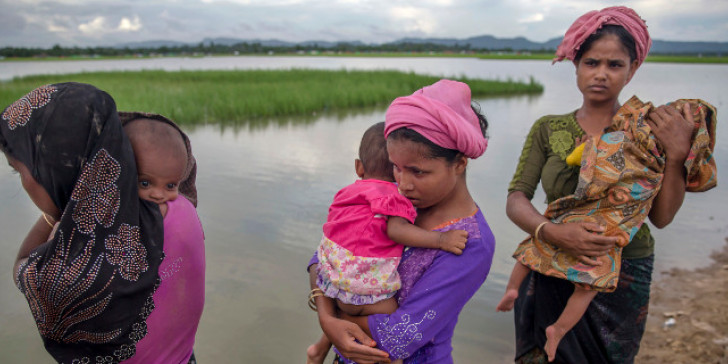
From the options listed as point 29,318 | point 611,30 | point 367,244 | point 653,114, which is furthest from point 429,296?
point 29,318

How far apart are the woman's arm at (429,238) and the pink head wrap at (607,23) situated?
956 mm

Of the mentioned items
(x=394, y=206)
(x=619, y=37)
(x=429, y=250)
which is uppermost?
(x=619, y=37)

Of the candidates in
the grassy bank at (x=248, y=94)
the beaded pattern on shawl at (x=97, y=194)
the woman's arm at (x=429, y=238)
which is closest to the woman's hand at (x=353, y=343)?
the woman's arm at (x=429, y=238)

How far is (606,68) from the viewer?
1.67 m

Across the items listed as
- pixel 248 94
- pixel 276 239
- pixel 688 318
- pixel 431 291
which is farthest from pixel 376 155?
pixel 248 94

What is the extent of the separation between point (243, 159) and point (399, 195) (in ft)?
19.9

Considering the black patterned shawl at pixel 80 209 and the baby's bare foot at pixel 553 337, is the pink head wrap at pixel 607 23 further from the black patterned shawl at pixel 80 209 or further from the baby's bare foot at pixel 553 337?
the black patterned shawl at pixel 80 209

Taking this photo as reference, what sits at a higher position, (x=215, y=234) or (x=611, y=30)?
(x=611, y=30)

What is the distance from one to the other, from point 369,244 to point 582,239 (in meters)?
0.73

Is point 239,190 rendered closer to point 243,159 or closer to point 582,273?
point 243,159

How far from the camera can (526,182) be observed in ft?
6.01

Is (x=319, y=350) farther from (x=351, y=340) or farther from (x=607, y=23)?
(x=607, y=23)

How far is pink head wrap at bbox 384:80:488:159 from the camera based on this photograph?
1197 mm

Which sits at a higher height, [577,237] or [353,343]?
[577,237]
